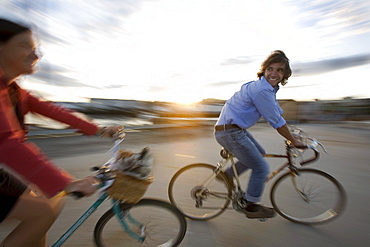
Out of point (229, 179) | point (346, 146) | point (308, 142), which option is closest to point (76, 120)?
point (229, 179)

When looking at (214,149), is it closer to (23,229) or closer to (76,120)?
(76,120)

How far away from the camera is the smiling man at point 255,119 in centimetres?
242

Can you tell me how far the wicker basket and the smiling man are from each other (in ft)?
4.52

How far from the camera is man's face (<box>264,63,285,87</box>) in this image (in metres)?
2.50

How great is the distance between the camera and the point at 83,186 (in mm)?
1274

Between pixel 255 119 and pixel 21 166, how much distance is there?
2.17 metres

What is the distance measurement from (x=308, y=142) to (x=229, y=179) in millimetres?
968

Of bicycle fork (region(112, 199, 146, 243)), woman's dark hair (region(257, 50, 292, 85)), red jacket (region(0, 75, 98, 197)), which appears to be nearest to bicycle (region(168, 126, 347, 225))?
woman's dark hair (region(257, 50, 292, 85))

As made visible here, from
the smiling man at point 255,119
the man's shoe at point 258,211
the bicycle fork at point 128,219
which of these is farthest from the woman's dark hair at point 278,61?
the bicycle fork at point 128,219

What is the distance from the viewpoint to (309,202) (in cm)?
306

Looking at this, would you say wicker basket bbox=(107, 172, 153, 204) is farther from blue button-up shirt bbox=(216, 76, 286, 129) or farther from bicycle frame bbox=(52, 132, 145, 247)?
blue button-up shirt bbox=(216, 76, 286, 129)

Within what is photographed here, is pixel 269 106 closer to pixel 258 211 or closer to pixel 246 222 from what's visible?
pixel 258 211

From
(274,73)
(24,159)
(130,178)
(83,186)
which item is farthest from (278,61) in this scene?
(24,159)

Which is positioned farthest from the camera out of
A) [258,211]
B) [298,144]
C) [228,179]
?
[228,179]
